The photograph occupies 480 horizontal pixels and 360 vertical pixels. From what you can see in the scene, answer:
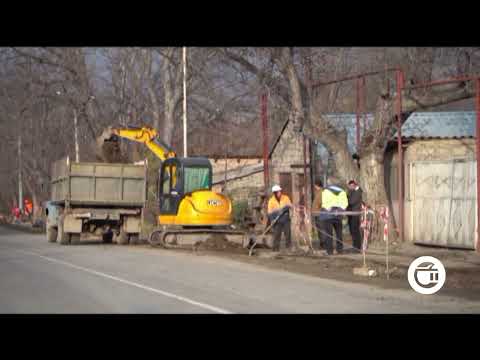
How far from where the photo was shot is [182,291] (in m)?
14.1

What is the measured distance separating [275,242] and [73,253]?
5.46 metres

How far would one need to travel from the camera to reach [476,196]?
2114 centimetres

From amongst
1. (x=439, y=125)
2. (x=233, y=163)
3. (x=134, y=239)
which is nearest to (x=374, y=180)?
(x=439, y=125)

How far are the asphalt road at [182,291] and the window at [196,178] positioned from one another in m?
5.03

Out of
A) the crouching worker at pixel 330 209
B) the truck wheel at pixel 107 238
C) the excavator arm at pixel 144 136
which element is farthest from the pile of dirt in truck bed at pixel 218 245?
the truck wheel at pixel 107 238

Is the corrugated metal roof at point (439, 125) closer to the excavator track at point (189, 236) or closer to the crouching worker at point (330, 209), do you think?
the crouching worker at point (330, 209)

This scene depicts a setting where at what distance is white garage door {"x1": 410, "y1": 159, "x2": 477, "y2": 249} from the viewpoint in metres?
21.5

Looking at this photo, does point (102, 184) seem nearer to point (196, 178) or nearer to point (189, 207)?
point (196, 178)

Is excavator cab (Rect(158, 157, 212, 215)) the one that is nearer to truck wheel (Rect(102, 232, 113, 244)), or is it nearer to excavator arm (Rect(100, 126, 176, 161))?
excavator arm (Rect(100, 126, 176, 161))

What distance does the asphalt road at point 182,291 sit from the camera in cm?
1227

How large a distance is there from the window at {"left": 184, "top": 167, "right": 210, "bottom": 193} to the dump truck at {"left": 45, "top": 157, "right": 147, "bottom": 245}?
2548mm

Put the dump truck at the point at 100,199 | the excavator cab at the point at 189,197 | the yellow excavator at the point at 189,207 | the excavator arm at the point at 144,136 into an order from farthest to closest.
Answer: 1. the excavator arm at the point at 144,136
2. the dump truck at the point at 100,199
3. the excavator cab at the point at 189,197
4. the yellow excavator at the point at 189,207

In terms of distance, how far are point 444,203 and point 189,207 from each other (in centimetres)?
713

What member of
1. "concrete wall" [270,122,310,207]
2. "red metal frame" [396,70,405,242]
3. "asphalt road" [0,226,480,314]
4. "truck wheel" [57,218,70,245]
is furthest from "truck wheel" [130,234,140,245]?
"concrete wall" [270,122,310,207]
